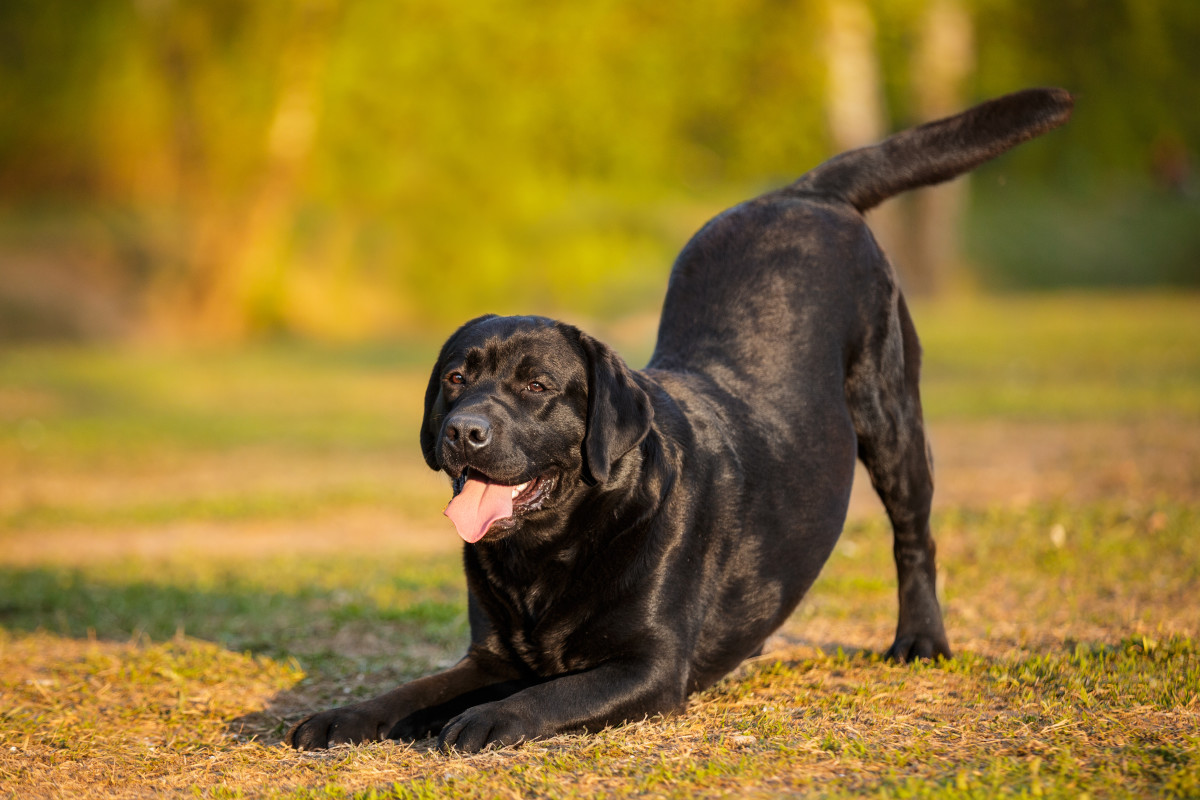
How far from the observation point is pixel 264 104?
26.3 m

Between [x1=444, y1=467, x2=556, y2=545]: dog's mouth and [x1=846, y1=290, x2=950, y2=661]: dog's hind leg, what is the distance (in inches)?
65.0

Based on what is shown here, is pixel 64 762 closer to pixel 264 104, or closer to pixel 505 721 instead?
pixel 505 721

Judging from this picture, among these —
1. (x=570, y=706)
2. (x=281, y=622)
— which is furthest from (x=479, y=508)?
(x=281, y=622)

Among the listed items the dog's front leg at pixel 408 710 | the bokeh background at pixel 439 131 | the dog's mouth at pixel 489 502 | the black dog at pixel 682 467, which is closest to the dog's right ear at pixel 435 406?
the black dog at pixel 682 467

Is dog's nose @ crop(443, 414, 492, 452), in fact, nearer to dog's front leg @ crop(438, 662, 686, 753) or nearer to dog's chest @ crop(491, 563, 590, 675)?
dog's chest @ crop(491, 563, 590, 675)

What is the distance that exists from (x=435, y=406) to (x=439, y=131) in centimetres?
2453

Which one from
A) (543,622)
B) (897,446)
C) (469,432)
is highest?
(469,432)

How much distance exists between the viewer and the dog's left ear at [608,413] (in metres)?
4.26

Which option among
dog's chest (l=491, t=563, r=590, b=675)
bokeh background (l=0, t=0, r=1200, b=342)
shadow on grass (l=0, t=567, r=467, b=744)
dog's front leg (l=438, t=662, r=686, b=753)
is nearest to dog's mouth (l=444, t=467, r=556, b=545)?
dog's chest (l=491, t=563, r=590, b=675)

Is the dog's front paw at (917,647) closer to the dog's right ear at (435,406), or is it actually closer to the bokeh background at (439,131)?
the dog's right ear at (435,406)

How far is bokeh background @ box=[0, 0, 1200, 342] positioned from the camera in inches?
985

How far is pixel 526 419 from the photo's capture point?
4.30 meters

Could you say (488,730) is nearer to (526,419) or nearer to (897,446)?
(526,419)

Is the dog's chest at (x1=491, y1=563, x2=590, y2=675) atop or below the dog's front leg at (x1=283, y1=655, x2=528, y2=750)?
atop
